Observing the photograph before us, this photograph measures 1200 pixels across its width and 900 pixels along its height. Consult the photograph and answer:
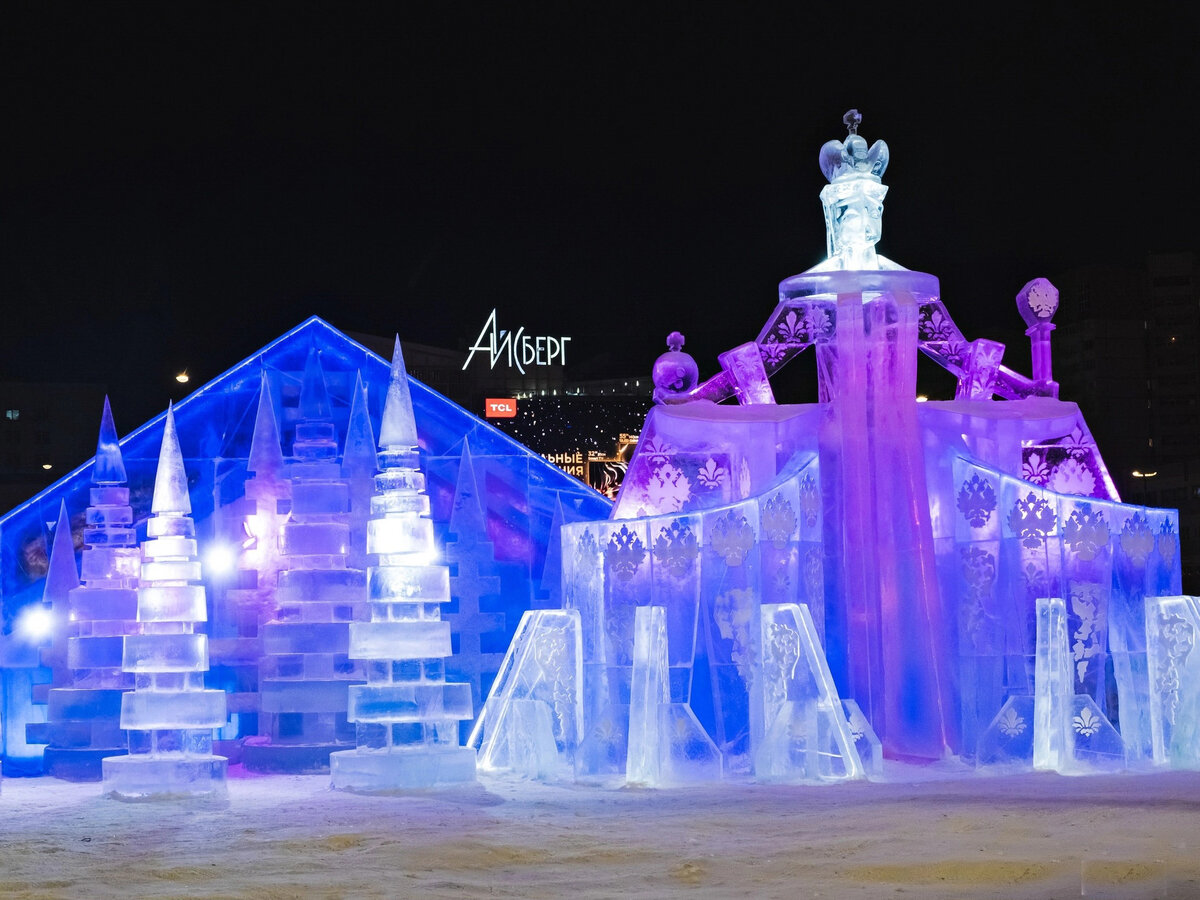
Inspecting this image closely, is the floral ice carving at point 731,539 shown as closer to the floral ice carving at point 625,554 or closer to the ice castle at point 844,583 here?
the ice castle at point 844,583

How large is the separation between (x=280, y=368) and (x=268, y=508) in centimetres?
118

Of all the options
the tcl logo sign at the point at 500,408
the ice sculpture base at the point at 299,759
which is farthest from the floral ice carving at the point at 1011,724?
the tcl logo sign at the point at 500,408

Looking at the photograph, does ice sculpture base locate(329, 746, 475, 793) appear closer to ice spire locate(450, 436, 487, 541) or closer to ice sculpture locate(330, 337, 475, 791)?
ice sculpture locate(330, 337, 475, 791)

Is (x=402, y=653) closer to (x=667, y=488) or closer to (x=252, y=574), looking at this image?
(x=252, y=574)

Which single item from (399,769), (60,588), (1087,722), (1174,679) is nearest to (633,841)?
(399,769)

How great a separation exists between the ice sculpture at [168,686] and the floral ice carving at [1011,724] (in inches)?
206

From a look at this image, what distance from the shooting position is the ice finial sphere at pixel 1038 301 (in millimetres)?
12578

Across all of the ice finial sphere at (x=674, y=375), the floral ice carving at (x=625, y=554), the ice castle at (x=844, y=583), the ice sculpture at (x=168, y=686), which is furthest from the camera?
the ice finial sphere at (x=674, y=375)

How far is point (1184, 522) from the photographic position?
24.4 meters

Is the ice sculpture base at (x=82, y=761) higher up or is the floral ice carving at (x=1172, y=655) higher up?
the floral ice carving at (x=1172, y=655)

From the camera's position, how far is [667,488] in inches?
480

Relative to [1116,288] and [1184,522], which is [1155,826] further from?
[1116,288]

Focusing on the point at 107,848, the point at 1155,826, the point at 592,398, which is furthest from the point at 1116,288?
the point at 107,848

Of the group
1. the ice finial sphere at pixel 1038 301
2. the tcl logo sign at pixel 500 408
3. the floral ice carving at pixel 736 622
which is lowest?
the floral ice carving at pixel 736 622
